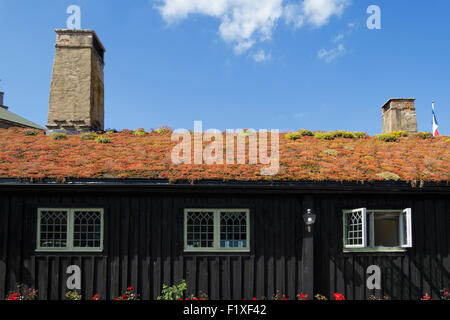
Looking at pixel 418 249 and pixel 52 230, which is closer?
pixel 52 230

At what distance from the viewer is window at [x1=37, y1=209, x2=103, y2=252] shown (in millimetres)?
8273

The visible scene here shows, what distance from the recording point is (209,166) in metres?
8.91

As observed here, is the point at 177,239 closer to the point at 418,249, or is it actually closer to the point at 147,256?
the point at 147,256

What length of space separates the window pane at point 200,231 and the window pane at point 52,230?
2.88 meters

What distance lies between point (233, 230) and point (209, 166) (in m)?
1.66

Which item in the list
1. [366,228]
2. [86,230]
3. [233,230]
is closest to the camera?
[366,228]

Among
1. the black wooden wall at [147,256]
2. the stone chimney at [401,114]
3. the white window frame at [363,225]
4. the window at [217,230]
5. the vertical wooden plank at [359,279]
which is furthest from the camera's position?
the stone chimney at [401,114]

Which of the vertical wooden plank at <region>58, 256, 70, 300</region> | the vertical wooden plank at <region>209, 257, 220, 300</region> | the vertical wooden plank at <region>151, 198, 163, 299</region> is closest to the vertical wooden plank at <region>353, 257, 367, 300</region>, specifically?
the vertical wooden plank at <region>209, 257, 220, 300</region>

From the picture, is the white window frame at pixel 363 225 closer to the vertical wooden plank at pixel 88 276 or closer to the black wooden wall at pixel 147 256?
the black wooden wall at pixel 147 256

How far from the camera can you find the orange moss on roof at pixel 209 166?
8312 mm

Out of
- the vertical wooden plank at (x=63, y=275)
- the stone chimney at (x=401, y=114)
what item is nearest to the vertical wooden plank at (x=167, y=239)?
the vertical wooden plank at (x=63, y=275)

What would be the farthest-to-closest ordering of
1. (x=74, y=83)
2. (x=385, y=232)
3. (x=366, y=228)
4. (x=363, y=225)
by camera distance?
(x=385, y=232)
(x=74, y=83)
(x=366, y=228)
(x=363, y=225)

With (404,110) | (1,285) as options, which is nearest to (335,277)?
(1,285)

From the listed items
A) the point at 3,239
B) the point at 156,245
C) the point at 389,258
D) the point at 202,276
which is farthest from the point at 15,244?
the point at 389,258
